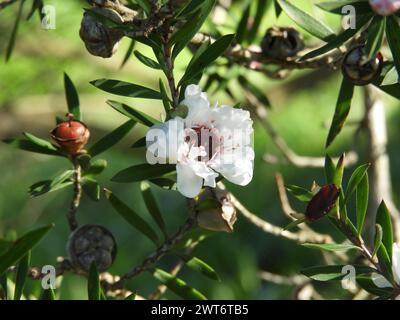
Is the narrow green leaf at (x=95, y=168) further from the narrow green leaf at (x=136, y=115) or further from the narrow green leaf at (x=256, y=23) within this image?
the narrow green leaf at (x=256, y=23)

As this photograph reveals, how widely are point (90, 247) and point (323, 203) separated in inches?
12.0

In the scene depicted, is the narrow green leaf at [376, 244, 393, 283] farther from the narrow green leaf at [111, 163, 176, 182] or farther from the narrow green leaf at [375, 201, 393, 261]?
the narrow green leaf at [111, 163, 176, 182]

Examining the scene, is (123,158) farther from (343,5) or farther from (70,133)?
(343,5)

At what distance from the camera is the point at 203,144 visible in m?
0.79

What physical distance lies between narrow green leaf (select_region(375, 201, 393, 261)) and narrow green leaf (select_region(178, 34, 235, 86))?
23 centimetres

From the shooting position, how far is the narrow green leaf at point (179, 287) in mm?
916

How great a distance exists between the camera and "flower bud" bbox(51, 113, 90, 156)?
87 centimetres

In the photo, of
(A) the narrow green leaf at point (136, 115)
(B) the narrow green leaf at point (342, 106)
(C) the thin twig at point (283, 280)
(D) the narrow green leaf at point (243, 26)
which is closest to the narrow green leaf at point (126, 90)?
(A) the narrow green leaf at point (136, 115)

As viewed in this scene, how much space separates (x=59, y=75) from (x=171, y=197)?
85 centimetres

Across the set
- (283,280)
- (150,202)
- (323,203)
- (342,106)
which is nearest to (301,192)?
(323,203)

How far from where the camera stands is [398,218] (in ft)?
4.33

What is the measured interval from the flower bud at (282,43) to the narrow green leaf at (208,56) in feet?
0.73

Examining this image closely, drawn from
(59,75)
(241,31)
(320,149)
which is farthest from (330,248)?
(320,149)
